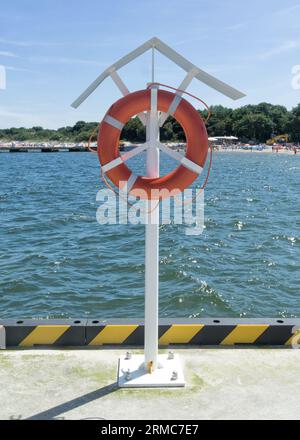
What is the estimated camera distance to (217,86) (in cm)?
275

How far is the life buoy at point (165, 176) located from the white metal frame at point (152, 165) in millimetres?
14

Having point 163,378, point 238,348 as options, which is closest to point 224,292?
point 238,348

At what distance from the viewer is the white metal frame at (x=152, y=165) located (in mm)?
2754

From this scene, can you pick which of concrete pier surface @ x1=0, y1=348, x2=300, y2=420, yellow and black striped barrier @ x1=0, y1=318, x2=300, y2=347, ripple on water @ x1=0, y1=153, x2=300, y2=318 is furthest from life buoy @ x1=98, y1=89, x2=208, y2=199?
ripple on water @ x1=0, y1=153, x2=300, y2=318

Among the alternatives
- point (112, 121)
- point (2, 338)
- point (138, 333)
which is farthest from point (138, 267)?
point (112, 121)

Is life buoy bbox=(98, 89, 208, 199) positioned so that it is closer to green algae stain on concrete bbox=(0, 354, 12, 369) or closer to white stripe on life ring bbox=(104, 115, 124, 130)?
white stripe on life ring bbox=(104, 115, 124, 130)

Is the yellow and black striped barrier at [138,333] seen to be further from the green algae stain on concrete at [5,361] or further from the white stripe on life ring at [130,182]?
the white stripe on life ring at [130,182]

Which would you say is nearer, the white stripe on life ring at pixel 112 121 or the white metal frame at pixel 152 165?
the white metal frame at pixel 152 165

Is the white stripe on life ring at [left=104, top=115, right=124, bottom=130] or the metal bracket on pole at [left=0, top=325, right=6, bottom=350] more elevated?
the white stripe on life ring at [left=104, top=115, right=124, bottom=130]

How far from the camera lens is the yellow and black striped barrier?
10.6ft

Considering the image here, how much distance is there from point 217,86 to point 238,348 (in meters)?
1.64

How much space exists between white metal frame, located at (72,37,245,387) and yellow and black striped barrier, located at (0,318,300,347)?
1.00 feet

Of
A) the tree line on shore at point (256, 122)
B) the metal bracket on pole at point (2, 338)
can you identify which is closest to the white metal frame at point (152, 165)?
the metal bracket on pole at point (2, 338)
